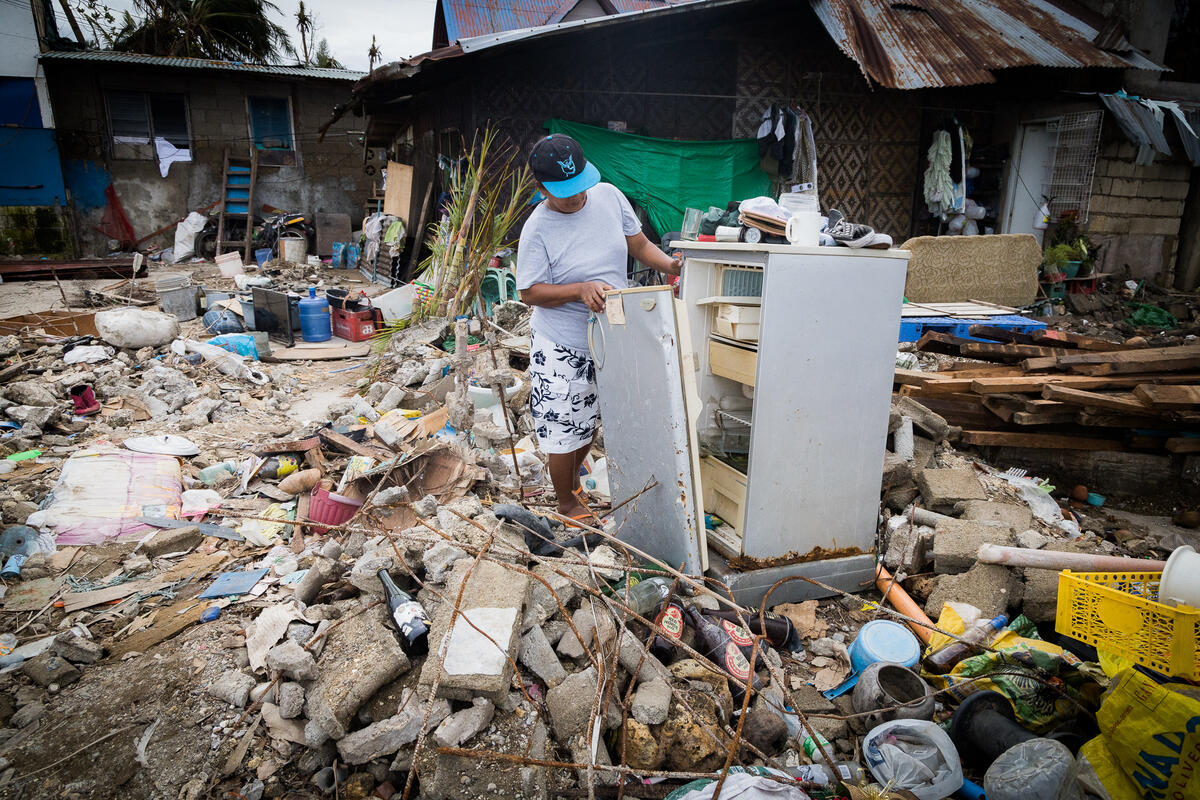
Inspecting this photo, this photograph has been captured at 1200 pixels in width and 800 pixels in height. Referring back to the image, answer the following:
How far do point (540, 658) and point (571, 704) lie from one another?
192mm

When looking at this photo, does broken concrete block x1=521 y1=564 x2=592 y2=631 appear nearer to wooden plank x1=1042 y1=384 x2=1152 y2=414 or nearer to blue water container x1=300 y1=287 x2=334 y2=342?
wooden plank x1=1042 y1=384 x2=1152 y2=414

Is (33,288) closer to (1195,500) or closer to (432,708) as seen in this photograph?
(432,708)

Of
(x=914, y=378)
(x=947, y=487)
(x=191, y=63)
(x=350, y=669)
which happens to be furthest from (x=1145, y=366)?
(x=191, y=63)

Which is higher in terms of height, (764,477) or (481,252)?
(481,252)

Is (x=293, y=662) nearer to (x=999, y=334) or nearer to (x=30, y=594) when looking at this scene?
(x=30, y=594)

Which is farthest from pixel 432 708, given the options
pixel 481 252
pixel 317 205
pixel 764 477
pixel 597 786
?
pixel 317 205

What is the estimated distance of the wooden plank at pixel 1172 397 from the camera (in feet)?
12.4


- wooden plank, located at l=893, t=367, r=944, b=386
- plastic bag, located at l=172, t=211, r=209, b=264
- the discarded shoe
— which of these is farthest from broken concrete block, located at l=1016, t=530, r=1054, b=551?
plastic bag, located at l=172, t=211, r=209, b=264

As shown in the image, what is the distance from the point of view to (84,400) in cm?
558

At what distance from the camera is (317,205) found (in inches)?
638

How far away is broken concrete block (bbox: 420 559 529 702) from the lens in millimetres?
1957

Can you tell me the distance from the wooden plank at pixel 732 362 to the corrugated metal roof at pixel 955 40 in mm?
5949

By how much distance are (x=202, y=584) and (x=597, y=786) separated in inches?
86.1

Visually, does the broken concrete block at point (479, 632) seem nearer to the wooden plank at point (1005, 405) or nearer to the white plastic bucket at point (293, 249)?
the wooden plank at point (1005, 405)
